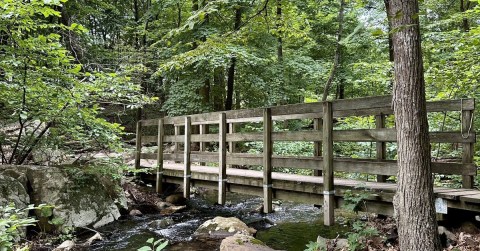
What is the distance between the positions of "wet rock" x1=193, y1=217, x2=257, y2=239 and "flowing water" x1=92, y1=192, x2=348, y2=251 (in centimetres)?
22

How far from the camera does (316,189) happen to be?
18.7ft

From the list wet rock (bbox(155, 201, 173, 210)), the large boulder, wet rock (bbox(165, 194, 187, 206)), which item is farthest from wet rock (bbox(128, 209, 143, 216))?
wet rock (bbox(165, 194, 187, 206))

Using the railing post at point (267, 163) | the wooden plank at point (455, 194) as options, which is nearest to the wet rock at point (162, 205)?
the railing post at point (267, 163)

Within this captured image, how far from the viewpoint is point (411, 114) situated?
12.1 ft

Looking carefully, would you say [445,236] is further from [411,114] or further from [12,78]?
[12,78]

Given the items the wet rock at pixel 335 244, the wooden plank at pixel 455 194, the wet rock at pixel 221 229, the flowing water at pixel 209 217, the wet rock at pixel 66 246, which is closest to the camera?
the wooden plank at pixel 455 194

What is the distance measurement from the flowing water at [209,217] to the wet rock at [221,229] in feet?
0.73

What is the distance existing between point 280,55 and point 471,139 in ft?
37.5

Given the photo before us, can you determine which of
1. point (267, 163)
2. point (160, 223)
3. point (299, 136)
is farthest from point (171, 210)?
point (299, 136)

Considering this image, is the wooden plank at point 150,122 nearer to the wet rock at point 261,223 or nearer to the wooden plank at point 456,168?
the wet rock at point 261,223

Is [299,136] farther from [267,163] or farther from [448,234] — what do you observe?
[448,234]

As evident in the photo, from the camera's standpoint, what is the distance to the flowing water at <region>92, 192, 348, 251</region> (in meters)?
6.46

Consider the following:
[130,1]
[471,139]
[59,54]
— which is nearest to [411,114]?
[471,139]

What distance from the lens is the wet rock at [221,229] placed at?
22.4 ft
